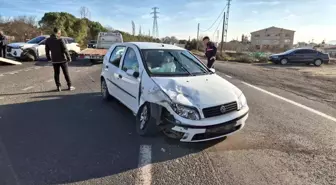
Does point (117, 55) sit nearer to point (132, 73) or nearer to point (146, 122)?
point (132, 73)

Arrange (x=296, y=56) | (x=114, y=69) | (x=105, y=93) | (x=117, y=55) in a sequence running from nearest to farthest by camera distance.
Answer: (x=114, y=69) → (x=117, y=55) → (x=105, y=93) → (x=296, y=56)

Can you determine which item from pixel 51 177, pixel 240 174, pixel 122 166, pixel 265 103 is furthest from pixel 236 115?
pixel 265 103

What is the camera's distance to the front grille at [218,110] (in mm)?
3850

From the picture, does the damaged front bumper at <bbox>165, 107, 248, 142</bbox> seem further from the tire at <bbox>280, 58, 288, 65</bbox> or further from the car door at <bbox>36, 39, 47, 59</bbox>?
the tire at <bbox>280, 58, 288, 65</bbox>

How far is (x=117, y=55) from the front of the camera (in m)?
6.25

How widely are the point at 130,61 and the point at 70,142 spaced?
2.03 m

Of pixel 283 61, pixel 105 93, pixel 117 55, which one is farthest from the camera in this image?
pixel 283 61

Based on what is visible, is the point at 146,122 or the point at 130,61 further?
the point at 130,61

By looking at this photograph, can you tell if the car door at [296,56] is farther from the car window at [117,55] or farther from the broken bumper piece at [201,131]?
the broken bumper piece at [201,131]

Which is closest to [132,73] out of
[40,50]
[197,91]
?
[197,91]

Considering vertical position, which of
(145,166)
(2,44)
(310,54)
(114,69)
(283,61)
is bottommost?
(145,166)

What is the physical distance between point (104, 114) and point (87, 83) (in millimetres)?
4232

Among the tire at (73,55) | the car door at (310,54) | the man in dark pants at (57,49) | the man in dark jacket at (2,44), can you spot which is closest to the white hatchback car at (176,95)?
the man in dark pants at (57,49)

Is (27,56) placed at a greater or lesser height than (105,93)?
greater
